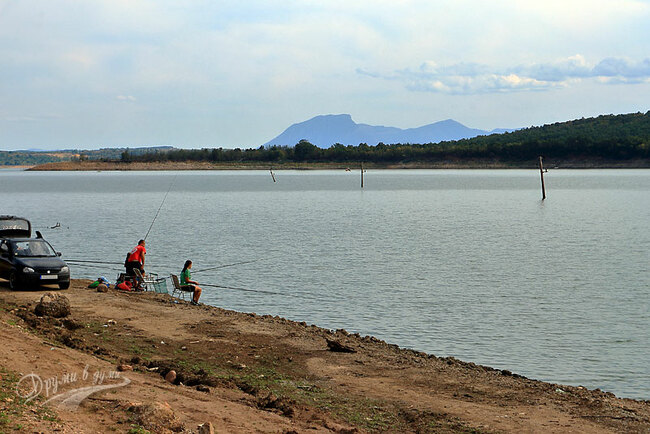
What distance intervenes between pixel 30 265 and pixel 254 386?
10313mm

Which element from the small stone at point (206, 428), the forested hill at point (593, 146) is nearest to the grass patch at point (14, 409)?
the small stone at point (206, 428)

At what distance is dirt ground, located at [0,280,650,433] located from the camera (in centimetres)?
920

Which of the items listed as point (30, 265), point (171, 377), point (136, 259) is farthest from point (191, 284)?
point (171, 377)

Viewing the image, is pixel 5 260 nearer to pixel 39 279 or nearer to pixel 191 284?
pixel 39 279

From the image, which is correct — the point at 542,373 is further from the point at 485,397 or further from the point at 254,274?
the point at 254,274

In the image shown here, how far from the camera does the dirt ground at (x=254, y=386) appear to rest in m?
9.20

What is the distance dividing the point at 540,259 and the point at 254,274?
1481 centimetres

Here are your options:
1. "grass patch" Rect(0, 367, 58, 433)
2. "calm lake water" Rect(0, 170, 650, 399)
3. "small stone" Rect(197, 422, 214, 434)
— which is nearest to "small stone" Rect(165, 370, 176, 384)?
"grass patch" Rect(0, 367, 58, 433)

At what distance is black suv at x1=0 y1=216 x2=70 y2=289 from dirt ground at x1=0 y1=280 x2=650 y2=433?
232cm

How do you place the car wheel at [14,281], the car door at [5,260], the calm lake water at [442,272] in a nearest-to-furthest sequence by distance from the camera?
the calm lake water at [442,272] < the car wheel at [14,281] < the car door at [5,260]

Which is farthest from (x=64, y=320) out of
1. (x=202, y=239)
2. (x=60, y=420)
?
(x=202, y=239)

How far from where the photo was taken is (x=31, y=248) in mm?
20594

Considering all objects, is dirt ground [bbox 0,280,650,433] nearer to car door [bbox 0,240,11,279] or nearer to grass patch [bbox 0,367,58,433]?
grass patch [bbox 0,367,58,433]

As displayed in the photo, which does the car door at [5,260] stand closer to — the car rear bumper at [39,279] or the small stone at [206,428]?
the car rear bumper at [39,279]
